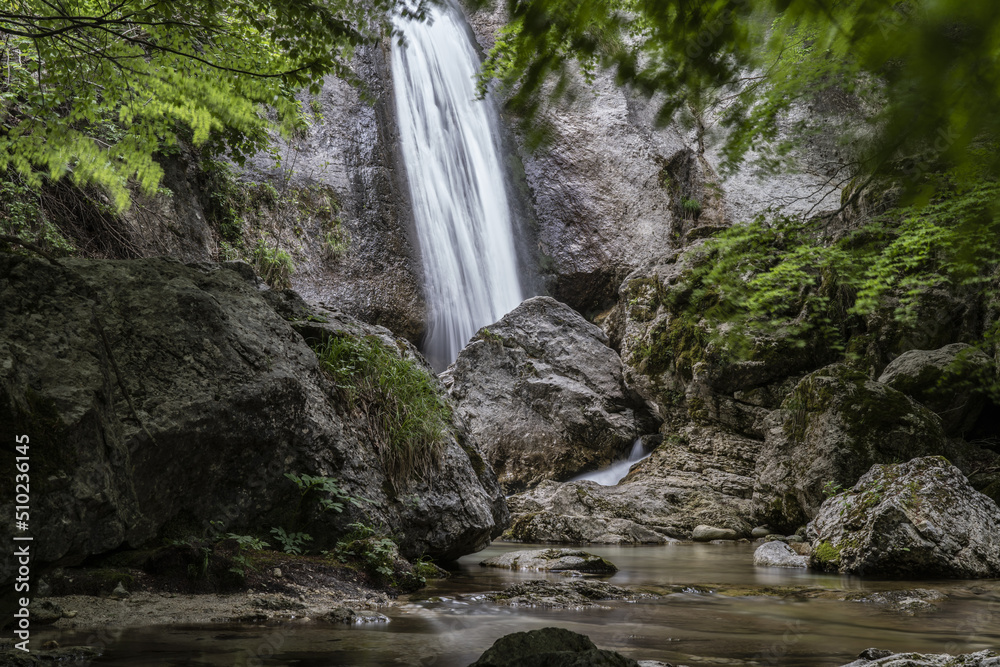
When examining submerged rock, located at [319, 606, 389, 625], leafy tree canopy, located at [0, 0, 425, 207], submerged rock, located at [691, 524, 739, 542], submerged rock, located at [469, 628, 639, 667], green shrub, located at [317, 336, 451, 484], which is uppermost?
leafy tree canopy, located at [0, 0, 425, 207]

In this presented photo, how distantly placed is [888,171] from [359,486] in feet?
12.9

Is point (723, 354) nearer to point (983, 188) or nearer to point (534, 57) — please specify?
point (983, 188)

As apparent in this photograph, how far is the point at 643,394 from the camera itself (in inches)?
535

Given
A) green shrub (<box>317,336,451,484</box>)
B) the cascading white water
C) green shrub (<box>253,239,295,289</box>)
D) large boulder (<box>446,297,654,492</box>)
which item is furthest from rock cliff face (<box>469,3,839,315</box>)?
green shrub (<box>317,336,451,484</box>)

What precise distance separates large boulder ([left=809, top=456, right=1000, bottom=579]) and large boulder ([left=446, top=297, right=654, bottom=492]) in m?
6.98

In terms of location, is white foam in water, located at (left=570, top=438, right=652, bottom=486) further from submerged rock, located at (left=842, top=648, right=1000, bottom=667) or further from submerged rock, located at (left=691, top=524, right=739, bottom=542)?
submerged rock, located at (left=842, top=648, right=1000, bottom=667)

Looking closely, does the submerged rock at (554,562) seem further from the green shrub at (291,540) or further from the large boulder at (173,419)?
the green shrub at (291,540)

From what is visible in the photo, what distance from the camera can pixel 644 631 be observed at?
3260mm

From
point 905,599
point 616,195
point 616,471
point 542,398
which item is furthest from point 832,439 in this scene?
point 616,195

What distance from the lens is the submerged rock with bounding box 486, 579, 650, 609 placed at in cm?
398

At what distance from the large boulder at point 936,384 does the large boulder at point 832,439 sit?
48.0 inches

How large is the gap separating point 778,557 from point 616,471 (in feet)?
20.3

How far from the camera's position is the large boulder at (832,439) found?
797 centimetres

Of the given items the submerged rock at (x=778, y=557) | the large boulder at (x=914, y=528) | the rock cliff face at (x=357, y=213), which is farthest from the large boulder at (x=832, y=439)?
the rock cliff face at (x=357, y=213)
